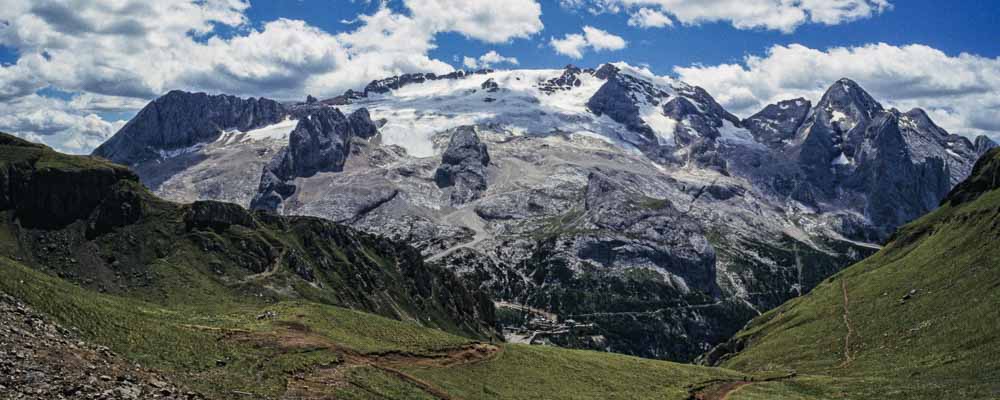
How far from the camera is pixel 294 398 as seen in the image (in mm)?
54844

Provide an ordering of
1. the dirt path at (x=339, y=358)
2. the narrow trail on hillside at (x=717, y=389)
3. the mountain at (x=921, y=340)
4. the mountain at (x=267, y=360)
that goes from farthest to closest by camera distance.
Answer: the mountain at (x=921, y=340), the narrow trail on hillside at (x=717, y=389), the dirt path at (x=339, y=358), the mountain at (x=267, y=360)

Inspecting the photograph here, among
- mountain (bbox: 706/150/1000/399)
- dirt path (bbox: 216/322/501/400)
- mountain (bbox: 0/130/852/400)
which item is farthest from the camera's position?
mountain (bbox: 706/150/1000/399)

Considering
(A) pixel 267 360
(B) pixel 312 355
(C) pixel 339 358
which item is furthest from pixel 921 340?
(A) pixel 267 360

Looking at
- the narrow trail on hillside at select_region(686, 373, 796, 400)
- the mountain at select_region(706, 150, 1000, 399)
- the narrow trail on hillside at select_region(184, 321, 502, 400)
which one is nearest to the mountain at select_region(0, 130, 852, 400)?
the narrow trail on hillside at select_region(184, 321, 502, 400)

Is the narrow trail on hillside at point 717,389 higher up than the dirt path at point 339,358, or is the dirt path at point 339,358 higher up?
the dirt path at point 339,358

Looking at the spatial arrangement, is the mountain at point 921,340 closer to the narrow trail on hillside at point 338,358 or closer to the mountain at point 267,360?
the mountain at point 267,360

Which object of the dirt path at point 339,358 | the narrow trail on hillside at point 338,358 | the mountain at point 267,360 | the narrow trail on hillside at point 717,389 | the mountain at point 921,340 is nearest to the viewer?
the mountain at point 267,360

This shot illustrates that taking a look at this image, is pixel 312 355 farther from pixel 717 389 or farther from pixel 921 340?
pixel 921 340

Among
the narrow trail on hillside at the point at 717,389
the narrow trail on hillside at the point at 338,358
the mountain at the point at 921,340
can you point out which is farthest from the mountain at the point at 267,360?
the mountain at the point at 921,340

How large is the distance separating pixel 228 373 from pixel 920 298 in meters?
167

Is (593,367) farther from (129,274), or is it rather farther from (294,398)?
(129,274)

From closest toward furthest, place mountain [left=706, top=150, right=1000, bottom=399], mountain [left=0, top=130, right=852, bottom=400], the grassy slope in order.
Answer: mountain [left=0, top=130, right=852, bottom=400] → the grassy slope → mountain [left=706, top=150, right=1000, bottom=399]

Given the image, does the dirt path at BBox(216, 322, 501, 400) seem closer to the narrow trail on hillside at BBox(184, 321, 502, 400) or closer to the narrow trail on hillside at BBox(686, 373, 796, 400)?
the narrow trail on hillside at BBox(184, 321, 502, 400)

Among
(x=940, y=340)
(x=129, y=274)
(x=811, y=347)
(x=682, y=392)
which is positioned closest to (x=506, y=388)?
(x=682, y=392)
